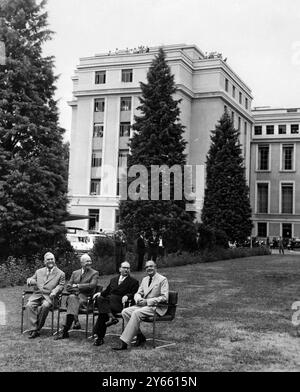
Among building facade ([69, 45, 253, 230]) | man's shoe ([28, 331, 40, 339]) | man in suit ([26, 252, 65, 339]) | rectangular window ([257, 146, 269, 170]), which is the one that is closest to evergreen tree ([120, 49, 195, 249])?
man in suit ([26, 252, 65, 339])

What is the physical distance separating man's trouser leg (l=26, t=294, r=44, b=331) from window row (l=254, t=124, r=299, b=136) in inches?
2595

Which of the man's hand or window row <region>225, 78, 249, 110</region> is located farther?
window row <region>225, 78, 249, 110</region>

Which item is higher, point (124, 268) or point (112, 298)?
point (124, 268)

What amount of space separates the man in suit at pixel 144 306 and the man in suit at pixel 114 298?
0.27 m

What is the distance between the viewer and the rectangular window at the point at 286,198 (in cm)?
7119

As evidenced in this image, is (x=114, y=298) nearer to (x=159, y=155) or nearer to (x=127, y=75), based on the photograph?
(x=159, y=155)

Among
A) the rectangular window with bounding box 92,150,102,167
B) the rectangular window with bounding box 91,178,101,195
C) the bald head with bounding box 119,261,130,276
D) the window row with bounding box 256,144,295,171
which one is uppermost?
the window row with bounding box 256,144,295,171

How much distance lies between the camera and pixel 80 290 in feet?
32.8

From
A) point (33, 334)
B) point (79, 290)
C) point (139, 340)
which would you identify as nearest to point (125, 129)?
point (79, 290)

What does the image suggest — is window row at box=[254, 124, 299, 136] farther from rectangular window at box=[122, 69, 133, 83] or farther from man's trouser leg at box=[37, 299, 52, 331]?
man's trouser leg at box=[37, 299, 52, 331]

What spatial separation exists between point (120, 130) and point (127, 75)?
6020 mm

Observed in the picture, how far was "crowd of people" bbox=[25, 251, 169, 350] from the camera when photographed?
8.88 meters

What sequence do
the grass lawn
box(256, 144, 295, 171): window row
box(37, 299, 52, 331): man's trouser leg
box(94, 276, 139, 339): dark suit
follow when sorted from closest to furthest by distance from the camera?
the grass lawn
box(94, 276, 139, 339): dark suit
box(37, 299, 52, 331): man's trouser leg
box(256, 144, 295, 171): window row

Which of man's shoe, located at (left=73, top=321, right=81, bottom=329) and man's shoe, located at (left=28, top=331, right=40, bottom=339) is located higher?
man's shoe, located at (left=73, top=321, right=81, bottom=329)
